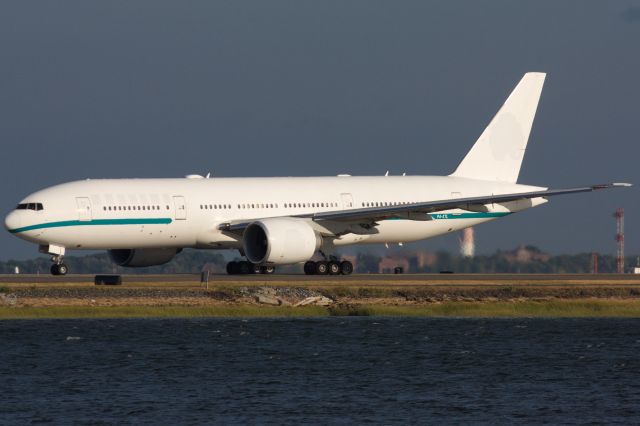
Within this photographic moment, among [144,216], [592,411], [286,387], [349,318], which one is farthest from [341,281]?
[592,411]

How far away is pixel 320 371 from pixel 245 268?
1032 inches

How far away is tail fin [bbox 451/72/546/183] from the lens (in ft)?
247

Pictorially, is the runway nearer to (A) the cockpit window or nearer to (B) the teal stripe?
(B) the teal stripe

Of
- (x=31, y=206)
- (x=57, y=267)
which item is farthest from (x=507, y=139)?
(x=31, y=206)

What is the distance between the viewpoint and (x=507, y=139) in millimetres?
76688

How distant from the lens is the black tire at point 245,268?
68.1 meters

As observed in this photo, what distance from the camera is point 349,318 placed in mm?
56188

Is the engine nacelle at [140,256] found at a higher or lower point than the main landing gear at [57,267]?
higher

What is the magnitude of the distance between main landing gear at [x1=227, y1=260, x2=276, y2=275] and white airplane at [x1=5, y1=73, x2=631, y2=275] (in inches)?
1.8

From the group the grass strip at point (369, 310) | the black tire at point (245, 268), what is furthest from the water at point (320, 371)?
the black tire at point (245, 268)

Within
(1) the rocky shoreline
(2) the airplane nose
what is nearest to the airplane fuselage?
(2) the airplane nose

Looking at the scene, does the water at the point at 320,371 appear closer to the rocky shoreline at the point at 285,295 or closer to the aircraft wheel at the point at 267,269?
the rocky shoreline at the point at 285,295

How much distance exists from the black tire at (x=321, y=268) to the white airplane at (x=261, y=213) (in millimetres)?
46

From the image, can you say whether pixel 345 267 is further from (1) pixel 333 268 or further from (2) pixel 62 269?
(2) pixel 62 269
